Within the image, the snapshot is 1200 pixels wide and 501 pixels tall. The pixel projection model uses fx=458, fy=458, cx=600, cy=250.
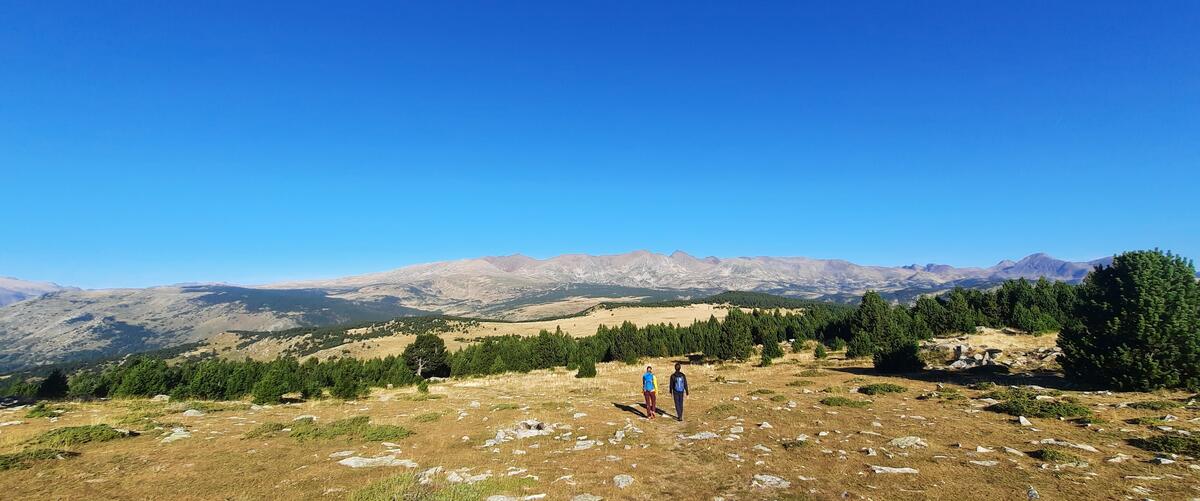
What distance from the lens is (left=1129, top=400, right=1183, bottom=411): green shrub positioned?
17484 millimetres

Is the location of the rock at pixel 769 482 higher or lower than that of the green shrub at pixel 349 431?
higher

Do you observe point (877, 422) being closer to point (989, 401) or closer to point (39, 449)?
point (989, 401)

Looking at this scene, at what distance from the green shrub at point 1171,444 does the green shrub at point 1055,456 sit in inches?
102

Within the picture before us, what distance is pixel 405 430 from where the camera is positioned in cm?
1891

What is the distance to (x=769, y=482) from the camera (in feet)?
36.5

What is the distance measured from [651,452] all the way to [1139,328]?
25778mm

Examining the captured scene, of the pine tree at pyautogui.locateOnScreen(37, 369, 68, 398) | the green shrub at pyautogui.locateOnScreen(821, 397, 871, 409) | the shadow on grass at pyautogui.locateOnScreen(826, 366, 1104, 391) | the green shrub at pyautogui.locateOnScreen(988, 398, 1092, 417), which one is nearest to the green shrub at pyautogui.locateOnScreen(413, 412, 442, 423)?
the green shrub at pyautogui.locateOnScreen(821, 397, 871, 409)

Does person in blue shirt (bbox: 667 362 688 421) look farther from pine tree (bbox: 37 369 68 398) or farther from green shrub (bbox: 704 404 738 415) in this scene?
pine tree (bbox: 37 369 68 398)

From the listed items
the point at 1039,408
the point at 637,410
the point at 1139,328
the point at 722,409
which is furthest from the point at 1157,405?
the point at 637,410

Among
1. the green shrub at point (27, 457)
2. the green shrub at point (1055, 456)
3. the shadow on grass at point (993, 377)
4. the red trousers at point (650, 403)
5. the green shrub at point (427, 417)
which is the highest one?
the green shrub at point (27, 457)

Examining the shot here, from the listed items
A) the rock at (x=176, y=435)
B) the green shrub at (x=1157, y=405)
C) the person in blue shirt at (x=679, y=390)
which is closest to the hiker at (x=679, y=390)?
the person in blue shirt at (x=679, y=390)

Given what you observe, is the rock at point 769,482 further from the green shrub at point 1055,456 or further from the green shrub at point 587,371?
the green shrub at point 587,371

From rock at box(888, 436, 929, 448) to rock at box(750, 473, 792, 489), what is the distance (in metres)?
→ 5.48

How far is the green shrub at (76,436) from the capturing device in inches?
598
